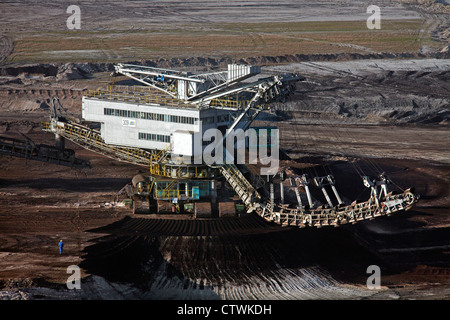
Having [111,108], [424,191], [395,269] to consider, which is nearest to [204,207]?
[111,108]

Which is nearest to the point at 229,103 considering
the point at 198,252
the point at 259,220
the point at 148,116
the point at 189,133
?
the point at 189,133

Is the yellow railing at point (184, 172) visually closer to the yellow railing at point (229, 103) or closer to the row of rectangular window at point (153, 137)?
the row of rectangular window at point (153, 137)

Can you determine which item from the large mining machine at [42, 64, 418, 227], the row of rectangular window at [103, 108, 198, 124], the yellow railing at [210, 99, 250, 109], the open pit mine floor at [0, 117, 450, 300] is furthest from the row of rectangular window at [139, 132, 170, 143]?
the open pit mine floor at [0, 117, 450, 300]

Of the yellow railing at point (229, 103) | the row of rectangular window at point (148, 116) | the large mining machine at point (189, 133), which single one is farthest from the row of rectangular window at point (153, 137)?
the yellow railing at point (229, 103)

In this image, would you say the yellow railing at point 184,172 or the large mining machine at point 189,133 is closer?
the large mining machine at point 189,133

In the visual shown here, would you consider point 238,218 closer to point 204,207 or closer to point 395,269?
point 204,207
